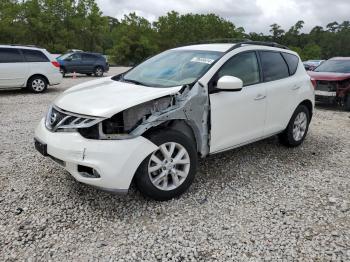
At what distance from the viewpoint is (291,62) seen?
528 cm

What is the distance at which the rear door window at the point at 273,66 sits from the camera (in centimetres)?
463

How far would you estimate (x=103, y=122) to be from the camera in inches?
126

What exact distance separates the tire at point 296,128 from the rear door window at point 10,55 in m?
8.97

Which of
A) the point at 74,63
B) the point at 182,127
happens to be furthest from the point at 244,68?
the point at 74,63

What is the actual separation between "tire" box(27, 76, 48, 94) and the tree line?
26441 mm

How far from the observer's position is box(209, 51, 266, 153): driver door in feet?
12.7

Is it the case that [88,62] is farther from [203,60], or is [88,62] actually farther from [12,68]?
[203,60]

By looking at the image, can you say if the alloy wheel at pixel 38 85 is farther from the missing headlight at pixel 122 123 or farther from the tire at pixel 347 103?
the tire at pixel 347 103

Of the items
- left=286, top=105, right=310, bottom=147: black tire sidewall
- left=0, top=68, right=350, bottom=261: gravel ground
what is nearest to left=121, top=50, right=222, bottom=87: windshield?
left=0, top=68, right=350, bottom=261: gravel ground

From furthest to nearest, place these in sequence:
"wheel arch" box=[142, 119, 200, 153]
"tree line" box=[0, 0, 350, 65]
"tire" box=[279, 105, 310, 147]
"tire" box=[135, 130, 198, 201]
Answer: "tree line" box=[0, 0, 350, 65] → "tire" box=[279, 105, 310, 147] → "wheel arch" box=[142, 119, 200, 153] → "tire" box=[135, 130, 198, 201]

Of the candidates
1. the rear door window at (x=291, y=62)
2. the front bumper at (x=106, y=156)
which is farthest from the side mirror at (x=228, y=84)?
the rear door window at (x=291, y=62)

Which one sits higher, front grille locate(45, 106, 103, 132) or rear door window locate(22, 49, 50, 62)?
rear door window locate(22, 49, 50, 62)

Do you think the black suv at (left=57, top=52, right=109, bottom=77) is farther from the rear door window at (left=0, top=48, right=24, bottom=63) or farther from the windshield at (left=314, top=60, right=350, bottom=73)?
the windshield at (left=314, top=60, right=350, bottom=73)

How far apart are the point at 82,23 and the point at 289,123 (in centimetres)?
4018
